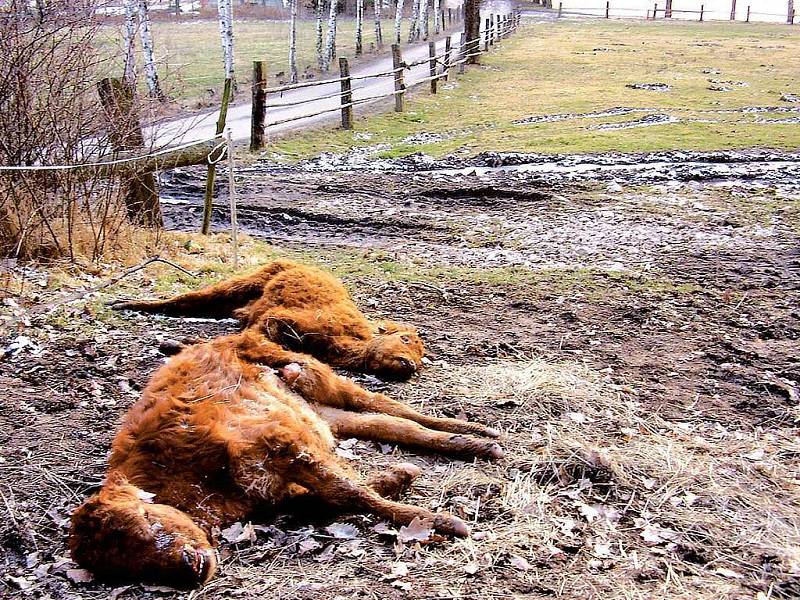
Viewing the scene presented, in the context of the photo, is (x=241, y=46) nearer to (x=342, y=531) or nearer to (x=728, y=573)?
(x=342, y=531)

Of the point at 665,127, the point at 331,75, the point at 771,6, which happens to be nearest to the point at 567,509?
the point at 665,127

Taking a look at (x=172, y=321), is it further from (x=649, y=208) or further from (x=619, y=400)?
(x=649, y=208)

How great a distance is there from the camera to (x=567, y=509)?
3707 millimetres

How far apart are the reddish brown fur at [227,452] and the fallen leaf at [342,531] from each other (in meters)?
0.10

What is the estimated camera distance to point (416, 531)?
11.2 feet

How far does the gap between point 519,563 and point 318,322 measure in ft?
7.60

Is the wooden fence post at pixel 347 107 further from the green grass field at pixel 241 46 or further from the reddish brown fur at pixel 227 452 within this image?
the reddish brown fur at pixel 227 452

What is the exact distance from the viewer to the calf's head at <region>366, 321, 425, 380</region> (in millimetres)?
5035

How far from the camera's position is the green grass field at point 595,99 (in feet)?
48.7

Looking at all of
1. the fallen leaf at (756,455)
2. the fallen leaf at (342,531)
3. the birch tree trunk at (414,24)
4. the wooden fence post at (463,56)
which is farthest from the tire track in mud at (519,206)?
the birch tree trunk at (414,24)

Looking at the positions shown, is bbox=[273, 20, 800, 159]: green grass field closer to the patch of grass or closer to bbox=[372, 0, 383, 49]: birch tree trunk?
bbox=[372, 0, 383, 49]: birch tree trunk

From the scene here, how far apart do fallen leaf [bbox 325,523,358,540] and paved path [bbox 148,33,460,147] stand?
6.24 metres

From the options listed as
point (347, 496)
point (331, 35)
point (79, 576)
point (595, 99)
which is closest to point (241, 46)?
point (331, 35)

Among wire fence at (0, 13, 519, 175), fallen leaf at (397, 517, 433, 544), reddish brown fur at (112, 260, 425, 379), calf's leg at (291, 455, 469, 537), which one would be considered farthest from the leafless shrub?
fallen leaf at (397, 517, 433, 544)
